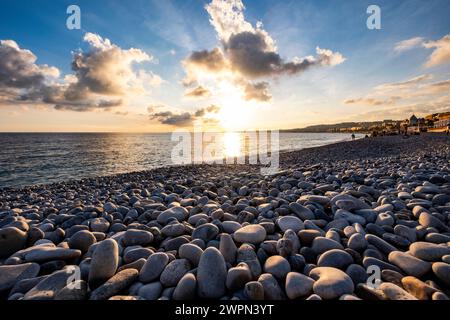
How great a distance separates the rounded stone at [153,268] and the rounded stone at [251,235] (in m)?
0.83

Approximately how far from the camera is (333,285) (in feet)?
5.47

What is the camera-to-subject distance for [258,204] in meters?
4.11

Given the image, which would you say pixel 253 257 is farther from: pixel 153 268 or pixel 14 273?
pixel 14 273

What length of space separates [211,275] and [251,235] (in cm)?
80

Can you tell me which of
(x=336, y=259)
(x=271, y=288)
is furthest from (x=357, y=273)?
(x=271, y=288)

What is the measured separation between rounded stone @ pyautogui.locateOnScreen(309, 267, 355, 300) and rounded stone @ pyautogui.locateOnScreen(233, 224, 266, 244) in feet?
2.67

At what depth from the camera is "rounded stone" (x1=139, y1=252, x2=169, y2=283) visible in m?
2.01
